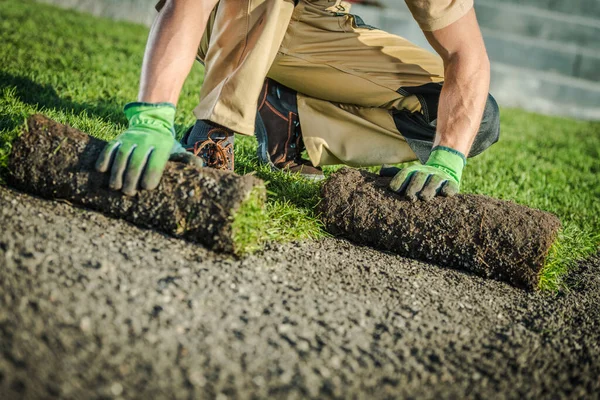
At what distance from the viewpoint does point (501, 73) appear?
8.98m

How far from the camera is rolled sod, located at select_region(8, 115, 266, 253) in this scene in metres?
1.88

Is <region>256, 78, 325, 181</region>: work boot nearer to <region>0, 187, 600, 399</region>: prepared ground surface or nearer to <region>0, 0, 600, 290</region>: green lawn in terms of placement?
<region>0, 0, 600, 290</region>: green lawn

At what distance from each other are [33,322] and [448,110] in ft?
6.31

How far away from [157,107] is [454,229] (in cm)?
127

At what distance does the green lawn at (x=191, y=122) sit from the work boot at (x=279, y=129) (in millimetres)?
131

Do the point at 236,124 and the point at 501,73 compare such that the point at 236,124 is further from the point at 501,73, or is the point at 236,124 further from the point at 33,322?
the point at 501,73

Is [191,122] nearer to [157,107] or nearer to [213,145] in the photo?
[213,145]

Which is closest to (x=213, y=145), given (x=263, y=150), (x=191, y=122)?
(x=263, y=150)

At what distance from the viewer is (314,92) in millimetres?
3000

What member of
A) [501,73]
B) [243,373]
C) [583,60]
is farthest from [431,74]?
[583,60]

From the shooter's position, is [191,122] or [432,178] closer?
[432,178]

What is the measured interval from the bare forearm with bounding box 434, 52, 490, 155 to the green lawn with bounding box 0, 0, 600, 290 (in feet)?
2.08

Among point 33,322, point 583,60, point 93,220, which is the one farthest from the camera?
point 583,60

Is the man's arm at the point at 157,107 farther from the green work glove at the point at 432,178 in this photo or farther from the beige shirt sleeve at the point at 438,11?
the beige shirt sleeve at the point at 438,11
